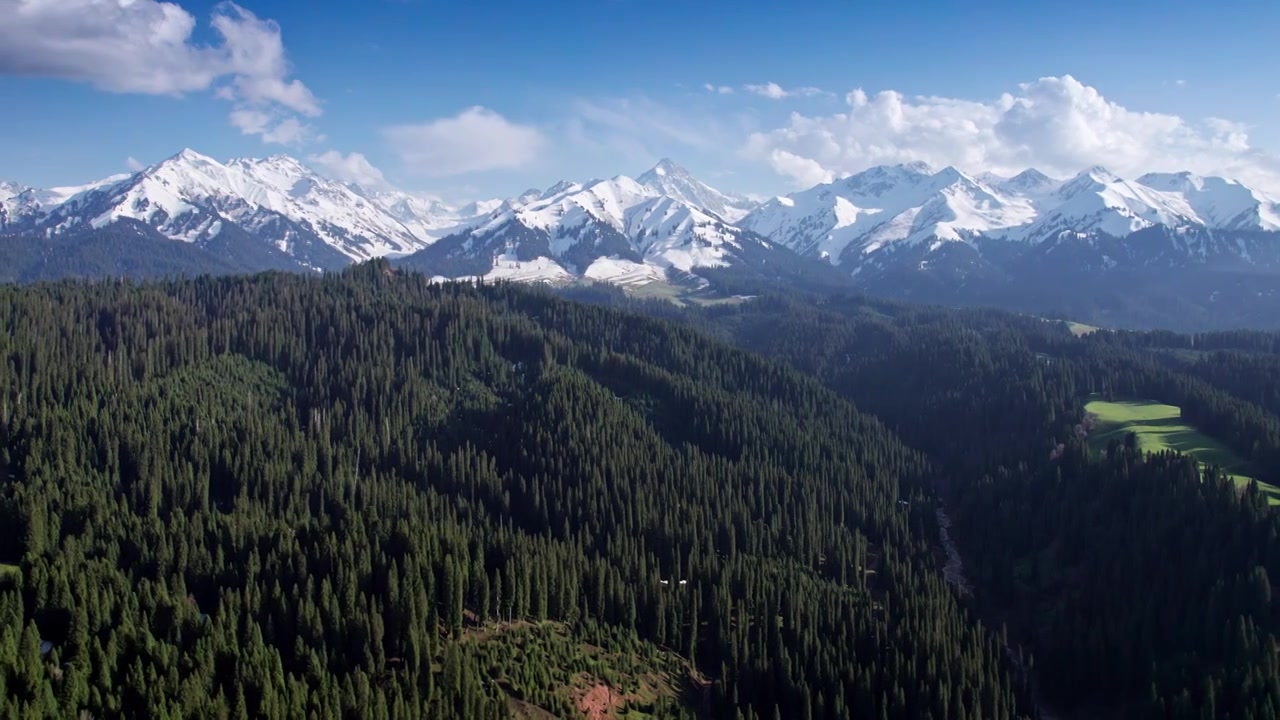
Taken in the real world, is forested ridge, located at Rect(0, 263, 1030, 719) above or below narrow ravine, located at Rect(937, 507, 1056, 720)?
above

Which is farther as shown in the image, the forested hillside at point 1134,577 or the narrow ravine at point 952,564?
the narrow ravine at point 952,564

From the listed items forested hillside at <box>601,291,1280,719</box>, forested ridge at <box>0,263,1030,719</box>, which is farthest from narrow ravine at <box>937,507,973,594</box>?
forested ridge at <box>0,263,1030,719</box>

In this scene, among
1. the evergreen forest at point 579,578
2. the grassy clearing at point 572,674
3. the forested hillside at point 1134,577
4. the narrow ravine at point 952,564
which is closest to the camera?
the evergreen forest at point 579,578

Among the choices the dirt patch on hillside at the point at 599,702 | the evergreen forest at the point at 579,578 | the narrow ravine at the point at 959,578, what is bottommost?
the narrow ravine at the point at 959,578

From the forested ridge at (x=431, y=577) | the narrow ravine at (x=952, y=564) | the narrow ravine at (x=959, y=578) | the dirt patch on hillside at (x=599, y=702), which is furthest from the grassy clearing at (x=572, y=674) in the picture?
the narrow ravine at (x=952, y=564)

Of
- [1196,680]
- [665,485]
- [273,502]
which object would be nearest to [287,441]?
[273,502]

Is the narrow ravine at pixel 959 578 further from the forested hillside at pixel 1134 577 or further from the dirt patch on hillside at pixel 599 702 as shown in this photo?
the dirt patch on hillside at pixel 599 702

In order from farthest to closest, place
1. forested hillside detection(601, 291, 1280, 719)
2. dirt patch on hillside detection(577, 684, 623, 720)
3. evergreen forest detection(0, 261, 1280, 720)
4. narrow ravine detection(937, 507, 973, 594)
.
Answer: narrow ravine detection(937, 507, 973, 594) < forested hillside detection(601, 291, 1280, 719) < dirt patch on hillside detection(577, 684, 623, 720) < evergreen forest detection(0, 261, 1280, 720)

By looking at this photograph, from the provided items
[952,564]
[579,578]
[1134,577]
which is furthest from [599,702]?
[952,564]

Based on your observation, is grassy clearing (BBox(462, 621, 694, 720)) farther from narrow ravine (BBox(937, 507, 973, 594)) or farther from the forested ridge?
narrow ravine (BBox(937, 507, 973, 594))
